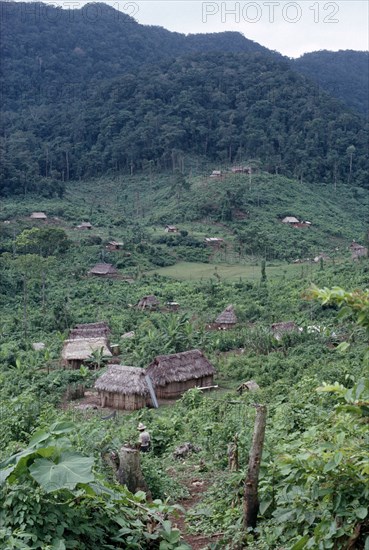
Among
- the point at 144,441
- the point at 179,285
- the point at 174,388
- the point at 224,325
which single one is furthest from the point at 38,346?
the point at 144,441

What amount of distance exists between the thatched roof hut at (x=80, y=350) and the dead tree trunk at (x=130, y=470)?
16986 mm

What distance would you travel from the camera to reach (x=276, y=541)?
16.3 ft

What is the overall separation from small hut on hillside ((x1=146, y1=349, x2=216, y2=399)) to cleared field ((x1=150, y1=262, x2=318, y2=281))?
18.1 m

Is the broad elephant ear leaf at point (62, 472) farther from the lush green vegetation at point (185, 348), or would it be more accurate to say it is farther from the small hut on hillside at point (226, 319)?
the small hut on hillside at point (226, 319)

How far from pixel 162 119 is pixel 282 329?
189 ft

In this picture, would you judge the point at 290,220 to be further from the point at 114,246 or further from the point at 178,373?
the point at 178,373

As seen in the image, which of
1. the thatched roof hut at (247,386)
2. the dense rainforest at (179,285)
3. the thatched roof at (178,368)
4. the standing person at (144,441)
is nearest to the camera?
the dense rainforest at (179,285)

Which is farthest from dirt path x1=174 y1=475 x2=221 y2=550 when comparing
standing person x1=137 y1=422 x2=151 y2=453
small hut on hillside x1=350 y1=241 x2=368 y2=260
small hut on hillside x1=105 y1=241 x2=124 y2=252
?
small hut on hillside x1=105 y1=241 x2=124 y2=252

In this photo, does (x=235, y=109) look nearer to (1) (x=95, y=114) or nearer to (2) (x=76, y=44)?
(1) (x=95, y=114)

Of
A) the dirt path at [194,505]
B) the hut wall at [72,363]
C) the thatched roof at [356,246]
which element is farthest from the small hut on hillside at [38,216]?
the dirt path at [194,505]

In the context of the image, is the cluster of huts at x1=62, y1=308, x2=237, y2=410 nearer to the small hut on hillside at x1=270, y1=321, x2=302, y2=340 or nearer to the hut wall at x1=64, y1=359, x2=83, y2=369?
the hut wall at x1=64, y1=359, x2=83, y2=369

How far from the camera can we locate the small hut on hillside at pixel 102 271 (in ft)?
132

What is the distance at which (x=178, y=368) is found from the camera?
2078 cm

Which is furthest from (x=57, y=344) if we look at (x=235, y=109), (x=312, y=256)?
(x=235, y=109)
